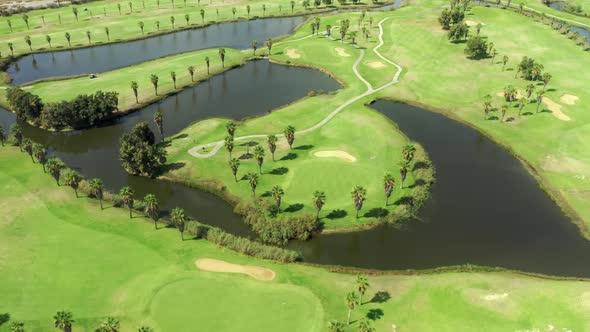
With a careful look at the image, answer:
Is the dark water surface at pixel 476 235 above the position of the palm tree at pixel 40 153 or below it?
below

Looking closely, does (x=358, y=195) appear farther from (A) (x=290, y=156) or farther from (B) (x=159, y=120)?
(B) (x=159, y=120)

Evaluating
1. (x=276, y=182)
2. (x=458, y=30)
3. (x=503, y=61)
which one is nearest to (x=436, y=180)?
(x=276, y=182)

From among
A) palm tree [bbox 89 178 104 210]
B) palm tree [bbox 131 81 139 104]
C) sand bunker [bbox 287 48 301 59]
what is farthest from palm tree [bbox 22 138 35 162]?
sand bunker [bbox 287 48 301 59]

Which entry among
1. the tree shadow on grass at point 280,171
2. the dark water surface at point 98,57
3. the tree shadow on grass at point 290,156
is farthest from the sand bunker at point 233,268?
the dark water surface at point 98,57

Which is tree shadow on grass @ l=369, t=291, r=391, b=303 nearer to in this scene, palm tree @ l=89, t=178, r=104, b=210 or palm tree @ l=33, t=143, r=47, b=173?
palm tree @ l=89, t=178, r=104, b=210

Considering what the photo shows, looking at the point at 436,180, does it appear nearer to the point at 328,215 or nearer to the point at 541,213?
the point at 541,213

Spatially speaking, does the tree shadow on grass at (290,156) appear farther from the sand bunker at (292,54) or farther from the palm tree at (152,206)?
the sand bunker at (292,54)
